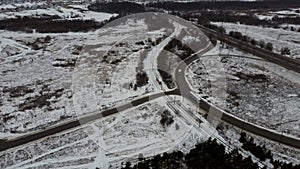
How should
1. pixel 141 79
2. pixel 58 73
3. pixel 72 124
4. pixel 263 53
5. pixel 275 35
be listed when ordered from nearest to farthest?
pixel 72 124 < pixel 141 79 < pixel 58 73 < pixel 263 53 < pixel 275 35

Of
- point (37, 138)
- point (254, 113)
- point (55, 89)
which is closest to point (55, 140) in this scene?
point (37, 138)

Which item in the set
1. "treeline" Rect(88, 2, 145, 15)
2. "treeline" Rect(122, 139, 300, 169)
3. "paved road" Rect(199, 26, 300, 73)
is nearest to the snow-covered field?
"treeline" Rect(88, 2, 145, 15)

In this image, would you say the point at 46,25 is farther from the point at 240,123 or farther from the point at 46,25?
the point at 240,123

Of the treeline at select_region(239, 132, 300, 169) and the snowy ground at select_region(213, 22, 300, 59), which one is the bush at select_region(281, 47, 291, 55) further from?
the treeline at select_region(239, 132, 300, 169)

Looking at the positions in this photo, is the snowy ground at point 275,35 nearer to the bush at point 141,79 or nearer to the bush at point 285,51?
the bush at point 285,51

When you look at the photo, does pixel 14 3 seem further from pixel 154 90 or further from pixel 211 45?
pixel 154 90

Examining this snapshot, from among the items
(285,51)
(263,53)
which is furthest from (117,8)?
(285,51)
